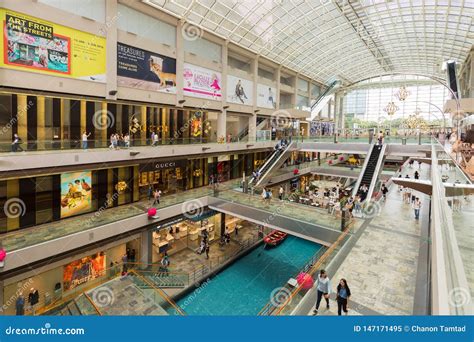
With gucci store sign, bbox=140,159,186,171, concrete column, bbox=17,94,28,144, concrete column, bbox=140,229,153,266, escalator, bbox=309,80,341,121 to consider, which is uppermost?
escalator, bbox=309,80,341,121

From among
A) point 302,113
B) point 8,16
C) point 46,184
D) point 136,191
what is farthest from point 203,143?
point 302,113

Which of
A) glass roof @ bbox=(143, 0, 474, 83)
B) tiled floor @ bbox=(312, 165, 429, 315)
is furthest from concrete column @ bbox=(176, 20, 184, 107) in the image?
tiled floor @ bbox=(312, 165, 429, 315)

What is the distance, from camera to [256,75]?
1253 inches

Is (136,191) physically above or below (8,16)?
below

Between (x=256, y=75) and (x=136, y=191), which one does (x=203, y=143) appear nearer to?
(x=136, y=191)

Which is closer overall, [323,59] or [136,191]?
[136,191]

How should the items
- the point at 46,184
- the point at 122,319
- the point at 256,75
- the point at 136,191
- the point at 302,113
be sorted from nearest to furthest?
1. the point at 122,319
2. the point at 46,184
3. the point at 136,191
4. the point at 256,75
5. the point at 302,113

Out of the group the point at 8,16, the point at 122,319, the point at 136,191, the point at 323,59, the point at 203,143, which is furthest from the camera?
the point at 323,59

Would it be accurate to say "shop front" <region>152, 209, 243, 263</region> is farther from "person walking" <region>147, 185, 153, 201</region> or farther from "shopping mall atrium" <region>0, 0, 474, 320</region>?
"person walking" <region>147, 185, 153, 201</region>

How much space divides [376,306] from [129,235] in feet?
46.5

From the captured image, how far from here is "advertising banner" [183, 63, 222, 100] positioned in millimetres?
23656

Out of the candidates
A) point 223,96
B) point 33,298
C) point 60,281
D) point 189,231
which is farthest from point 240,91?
point 33,298

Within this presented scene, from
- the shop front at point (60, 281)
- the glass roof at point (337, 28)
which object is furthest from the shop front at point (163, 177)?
the glass roof at point (337, 28)

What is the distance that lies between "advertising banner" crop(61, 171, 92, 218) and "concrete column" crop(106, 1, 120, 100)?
5.67m
